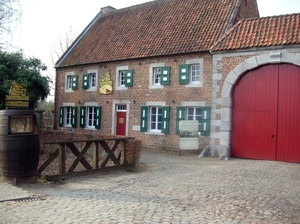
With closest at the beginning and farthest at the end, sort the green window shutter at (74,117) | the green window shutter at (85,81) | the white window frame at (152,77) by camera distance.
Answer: the white window frame at (152,77), the green window shutter at (85,81), the green window shutter at (74,117)

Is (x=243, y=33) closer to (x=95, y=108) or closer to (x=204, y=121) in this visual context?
(x=204, y=121)

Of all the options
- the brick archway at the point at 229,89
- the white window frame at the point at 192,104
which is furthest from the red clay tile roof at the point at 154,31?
the white window frame at the point at 192,104

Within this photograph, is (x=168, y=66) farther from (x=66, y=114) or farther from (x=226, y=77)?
(x=66, y=114)

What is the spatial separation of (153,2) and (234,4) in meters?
6.03

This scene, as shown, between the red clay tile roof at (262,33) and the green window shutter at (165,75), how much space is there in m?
2.65

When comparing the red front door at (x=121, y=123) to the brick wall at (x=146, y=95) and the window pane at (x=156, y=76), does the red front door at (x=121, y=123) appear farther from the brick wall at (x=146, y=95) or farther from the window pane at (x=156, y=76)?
the window pane at (x=156, y=76)

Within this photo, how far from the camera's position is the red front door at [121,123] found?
56.6ft

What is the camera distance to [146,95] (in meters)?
16.2

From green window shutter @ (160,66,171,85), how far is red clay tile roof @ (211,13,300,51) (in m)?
2.65

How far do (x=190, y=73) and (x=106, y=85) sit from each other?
17.6 ft

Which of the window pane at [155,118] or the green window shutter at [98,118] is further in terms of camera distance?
the green window shutter at [98,118]

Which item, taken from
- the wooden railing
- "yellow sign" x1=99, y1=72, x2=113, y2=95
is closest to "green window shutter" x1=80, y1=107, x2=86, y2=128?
"yellow sign" x1=99, y1=72, x2=113, y2=95

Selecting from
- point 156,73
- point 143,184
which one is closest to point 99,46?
point 156,73

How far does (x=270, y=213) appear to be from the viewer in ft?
17.7
